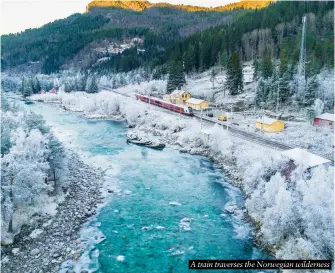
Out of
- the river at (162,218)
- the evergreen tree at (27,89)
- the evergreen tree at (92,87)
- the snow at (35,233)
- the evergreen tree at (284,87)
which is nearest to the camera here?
the river at (162,218)

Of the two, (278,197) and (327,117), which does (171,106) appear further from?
(278,197)

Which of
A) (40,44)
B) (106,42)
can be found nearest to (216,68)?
(106,42)

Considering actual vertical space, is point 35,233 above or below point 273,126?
below

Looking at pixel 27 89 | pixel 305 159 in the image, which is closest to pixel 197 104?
pixel 305 159

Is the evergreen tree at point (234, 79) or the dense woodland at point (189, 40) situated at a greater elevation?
the dense woodland at point (189, 40)

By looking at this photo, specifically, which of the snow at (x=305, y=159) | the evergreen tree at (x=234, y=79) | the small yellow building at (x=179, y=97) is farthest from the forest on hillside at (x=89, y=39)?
the snow at (x=305, y=159)

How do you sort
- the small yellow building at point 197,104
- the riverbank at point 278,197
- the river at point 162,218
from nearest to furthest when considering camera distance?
1. the riverbank at point 278,197
2. the river at point 162,218
3. the small yellow building at point 197,104

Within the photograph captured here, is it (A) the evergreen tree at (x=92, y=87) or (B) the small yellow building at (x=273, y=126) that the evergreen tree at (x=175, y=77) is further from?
(B) the small yellow building at (x=273, y=126)
